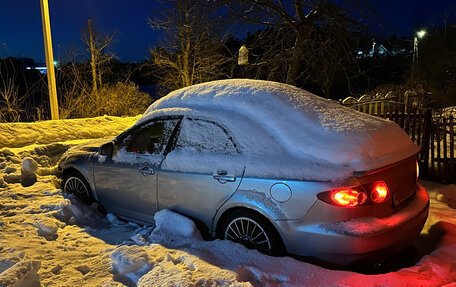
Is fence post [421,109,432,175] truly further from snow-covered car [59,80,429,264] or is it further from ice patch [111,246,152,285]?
ice patch [111,246,152,285]

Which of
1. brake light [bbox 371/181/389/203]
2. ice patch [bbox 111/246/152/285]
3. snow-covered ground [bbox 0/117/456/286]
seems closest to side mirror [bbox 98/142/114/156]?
snow-covered ground [bbox 0/117/456/286]

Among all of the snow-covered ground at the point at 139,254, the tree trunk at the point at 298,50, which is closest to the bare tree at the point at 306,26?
the tree trunk at the point at 298,50

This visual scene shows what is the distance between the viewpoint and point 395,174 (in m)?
3.12

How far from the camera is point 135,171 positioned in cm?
408

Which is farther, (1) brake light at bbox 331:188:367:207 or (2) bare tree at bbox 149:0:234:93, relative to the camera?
(2) bare tree at bbox 149:0:234:93

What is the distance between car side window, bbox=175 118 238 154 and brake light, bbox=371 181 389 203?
4.01 feet

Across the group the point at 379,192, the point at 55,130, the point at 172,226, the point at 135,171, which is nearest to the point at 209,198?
the point at 172,226

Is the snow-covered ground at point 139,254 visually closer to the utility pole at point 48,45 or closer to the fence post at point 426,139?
the fence post at point 426,139

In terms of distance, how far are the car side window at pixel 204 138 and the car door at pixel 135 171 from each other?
0.19m

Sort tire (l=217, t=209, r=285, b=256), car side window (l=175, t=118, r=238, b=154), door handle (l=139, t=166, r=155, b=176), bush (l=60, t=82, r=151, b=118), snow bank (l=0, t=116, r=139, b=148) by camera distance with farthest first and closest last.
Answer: bush (l=60, t=82, r=151, b=118) → snow bank (l=0, t=116, r=139, b=148) → door handle (l=139, t=166, r=155, b=176) → car side window (l=175, t=118, r=238, b=154) → tire (l=217, t=209, r=285, b=256)

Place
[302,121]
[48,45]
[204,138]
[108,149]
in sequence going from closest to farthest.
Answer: [302,121], [204,138], [108,149], [48,45]

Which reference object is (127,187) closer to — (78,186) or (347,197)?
(78,186)

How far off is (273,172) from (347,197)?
0.62m

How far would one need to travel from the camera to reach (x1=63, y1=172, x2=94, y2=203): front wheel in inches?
186
